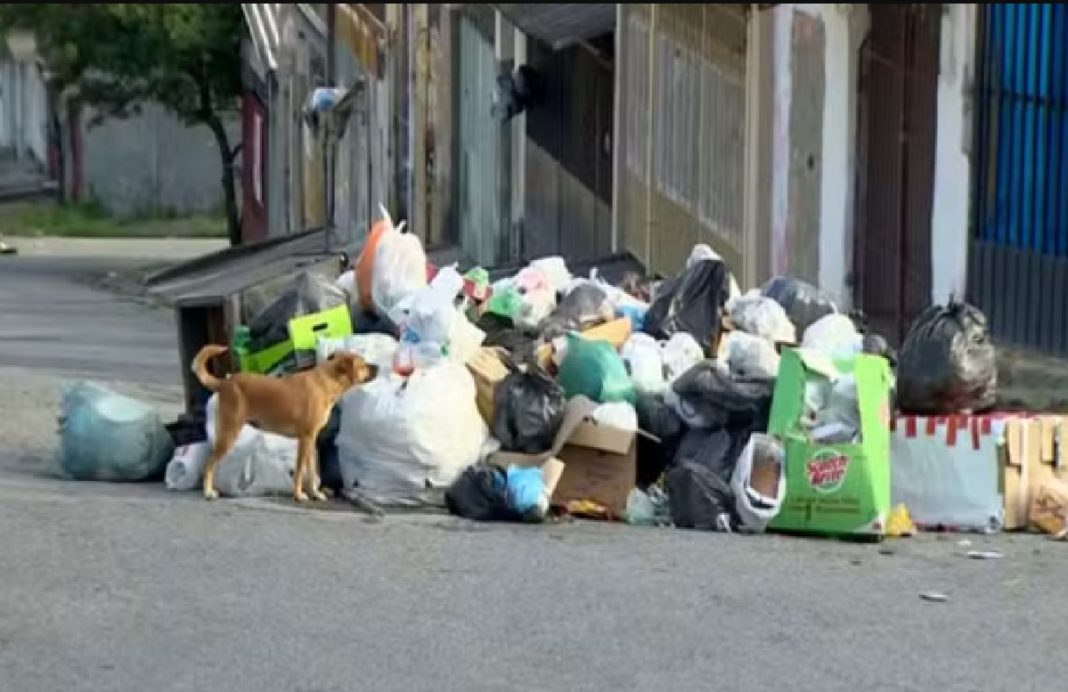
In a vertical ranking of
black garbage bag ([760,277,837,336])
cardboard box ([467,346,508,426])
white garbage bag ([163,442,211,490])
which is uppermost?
black garbage bag ([760,277,837,336])

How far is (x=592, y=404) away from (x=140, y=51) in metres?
34.1

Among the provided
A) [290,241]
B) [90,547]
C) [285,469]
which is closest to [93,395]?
[285,469]

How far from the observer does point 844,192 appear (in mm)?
15188

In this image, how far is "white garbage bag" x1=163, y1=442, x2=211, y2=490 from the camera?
10664 millimetres

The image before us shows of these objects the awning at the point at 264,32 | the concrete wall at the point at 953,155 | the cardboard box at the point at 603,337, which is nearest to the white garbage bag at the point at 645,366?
the cardboard box at the point at 603,337

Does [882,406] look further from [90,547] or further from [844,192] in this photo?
[844,192]

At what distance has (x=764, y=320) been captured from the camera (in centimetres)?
1073

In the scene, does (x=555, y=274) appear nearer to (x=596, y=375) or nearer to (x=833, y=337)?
(x=596, y=375)

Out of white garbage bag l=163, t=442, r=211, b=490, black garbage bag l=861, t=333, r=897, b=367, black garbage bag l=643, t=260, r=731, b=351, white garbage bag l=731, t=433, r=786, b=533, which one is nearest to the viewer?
white garbage bag l=731, t=433, r=786, b=533

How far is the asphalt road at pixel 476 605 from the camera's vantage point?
7.20 meters

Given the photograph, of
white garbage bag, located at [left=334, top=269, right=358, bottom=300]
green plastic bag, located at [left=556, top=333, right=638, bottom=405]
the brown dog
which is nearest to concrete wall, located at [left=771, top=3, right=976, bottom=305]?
green plastic bag, located at [left=556, top=333, right=638, bottom=405]

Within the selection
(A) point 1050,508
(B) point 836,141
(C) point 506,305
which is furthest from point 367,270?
(B) point 836,141

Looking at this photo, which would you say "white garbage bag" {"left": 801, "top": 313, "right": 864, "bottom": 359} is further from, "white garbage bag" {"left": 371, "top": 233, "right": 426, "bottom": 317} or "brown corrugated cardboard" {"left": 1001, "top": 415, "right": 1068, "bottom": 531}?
"white garbage bag" {"left": 371, "top": 233, "right": 426, "bottom": 317}

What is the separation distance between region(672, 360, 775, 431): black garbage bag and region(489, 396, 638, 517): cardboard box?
1.07 feet
